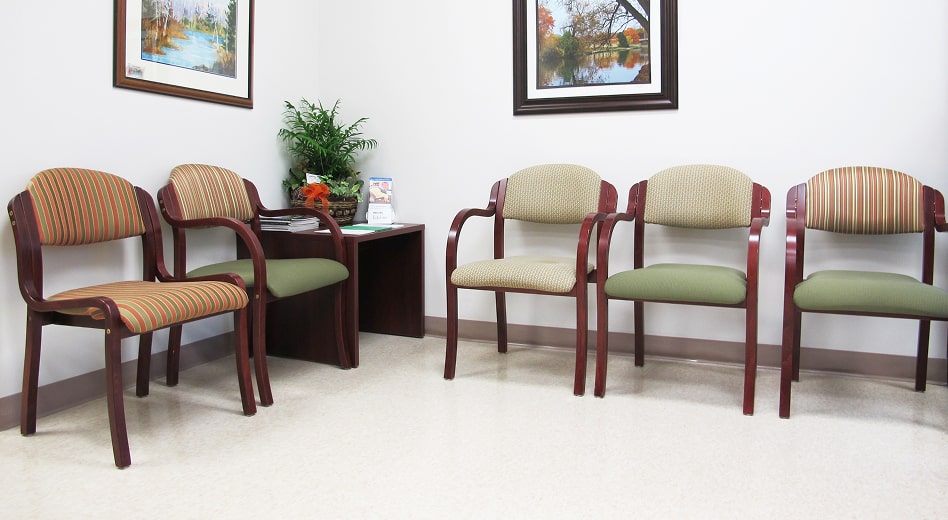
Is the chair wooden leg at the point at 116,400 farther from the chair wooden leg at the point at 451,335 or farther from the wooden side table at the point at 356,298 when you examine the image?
the chair wooden leg at the point at 451,335

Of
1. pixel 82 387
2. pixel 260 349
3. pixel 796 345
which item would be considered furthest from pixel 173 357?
pixel 796 345

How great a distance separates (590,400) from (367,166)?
1921 mm

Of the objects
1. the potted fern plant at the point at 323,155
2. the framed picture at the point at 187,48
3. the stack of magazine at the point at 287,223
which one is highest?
the framed picture at the point at 187,48

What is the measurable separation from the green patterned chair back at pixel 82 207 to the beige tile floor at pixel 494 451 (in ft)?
2.17

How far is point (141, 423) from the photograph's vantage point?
7.99 ft

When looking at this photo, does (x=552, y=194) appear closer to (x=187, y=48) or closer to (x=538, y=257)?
(x=538, y=257)

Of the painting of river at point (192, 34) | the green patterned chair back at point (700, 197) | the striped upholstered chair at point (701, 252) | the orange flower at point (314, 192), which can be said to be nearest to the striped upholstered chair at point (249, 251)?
the orange flower at point (314, 192)

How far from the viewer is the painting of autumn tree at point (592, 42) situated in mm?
3270

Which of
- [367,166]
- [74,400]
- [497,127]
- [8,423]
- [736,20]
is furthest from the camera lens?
[367,166]

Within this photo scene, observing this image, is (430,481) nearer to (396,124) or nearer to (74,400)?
(74,400)

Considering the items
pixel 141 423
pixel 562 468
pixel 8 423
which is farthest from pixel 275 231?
pixel 562 468

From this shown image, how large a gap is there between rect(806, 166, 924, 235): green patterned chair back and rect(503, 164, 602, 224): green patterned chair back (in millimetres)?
914

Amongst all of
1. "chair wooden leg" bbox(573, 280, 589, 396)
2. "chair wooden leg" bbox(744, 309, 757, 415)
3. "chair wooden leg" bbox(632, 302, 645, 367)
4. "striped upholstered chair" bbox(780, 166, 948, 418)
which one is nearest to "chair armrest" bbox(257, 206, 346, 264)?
"chair wooden leg" bbox(573, 280, 589, 396)

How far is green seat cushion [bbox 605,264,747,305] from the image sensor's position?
2494 mm
